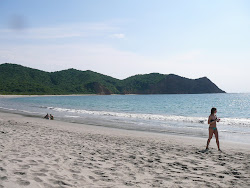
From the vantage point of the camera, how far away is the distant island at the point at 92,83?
435 ft

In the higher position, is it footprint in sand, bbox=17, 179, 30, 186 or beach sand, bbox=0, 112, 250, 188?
footprint in sand, bbox=17, 179, 30, 186

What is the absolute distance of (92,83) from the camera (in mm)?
157750

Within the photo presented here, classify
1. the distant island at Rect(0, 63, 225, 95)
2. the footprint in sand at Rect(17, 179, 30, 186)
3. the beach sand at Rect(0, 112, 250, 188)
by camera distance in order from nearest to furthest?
the footprint in sand at Rect(17, 179, 30, 186)
the beach sand at Rect(0, 112, 250, 188)
the distant island at Rect(0, 63, 225, 95)

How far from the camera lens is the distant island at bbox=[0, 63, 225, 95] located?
435 feet

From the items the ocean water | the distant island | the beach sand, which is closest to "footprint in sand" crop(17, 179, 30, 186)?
the beach sand

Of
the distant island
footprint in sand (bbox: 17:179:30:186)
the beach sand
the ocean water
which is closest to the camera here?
footprint in sand (bbox: 17:179:30:186)

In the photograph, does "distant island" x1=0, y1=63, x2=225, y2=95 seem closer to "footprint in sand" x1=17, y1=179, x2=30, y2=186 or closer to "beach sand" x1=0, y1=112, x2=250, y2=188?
"beach sand" x1=0, y1=112, x2=250, y2=188

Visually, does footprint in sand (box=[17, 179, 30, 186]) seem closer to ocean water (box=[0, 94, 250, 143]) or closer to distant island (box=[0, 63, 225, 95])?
ocean water (box=[0, 94, 250, 143])

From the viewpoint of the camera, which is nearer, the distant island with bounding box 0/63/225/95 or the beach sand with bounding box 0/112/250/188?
the beach sand with bounding box 0/112/250/188

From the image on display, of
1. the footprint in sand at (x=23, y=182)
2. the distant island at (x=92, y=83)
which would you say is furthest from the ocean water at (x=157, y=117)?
the distant island at (x=92, y=83)

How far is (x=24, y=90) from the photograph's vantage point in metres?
116

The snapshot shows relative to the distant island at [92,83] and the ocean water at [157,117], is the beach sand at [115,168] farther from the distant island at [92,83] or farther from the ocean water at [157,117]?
the distant island at [92,83]

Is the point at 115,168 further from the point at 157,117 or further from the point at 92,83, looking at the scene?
the point at 92,83

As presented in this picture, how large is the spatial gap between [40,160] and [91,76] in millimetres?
170533
